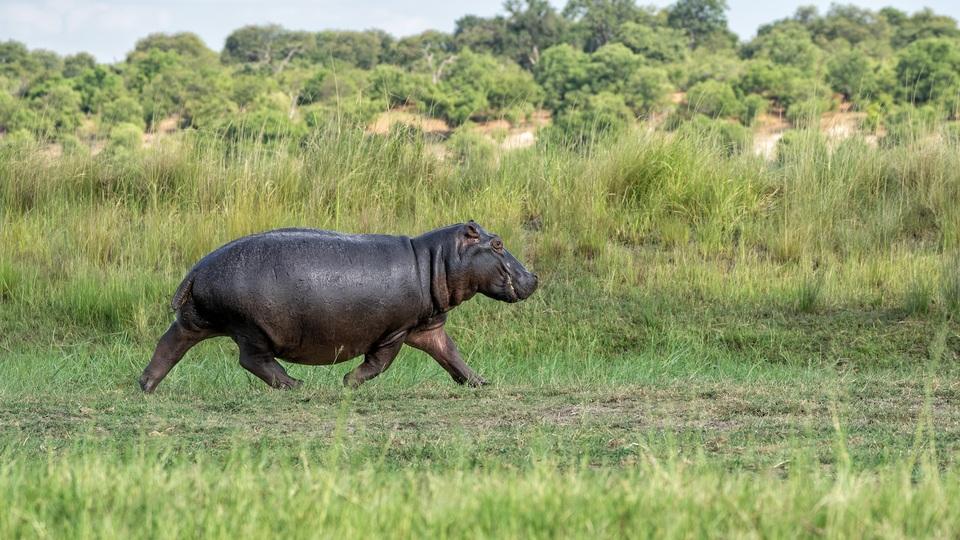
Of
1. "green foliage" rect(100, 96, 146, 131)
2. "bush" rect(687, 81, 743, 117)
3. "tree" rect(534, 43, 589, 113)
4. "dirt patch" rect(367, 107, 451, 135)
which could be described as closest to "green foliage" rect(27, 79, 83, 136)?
"green foliage" rect(100, 96, 146, 131)

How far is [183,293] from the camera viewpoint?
6055mm

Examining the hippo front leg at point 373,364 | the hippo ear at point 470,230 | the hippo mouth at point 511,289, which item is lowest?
the hippo front leg at point 373,364

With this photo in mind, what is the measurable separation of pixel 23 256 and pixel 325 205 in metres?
2.50

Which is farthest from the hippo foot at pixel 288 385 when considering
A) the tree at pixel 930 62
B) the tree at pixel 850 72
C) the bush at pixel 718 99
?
the tree at pixel 930 62

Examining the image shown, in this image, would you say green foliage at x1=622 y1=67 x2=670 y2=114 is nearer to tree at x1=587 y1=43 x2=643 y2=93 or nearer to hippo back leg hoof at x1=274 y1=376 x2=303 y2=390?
tree at x1=587 y1=43 x2=643 y2=93

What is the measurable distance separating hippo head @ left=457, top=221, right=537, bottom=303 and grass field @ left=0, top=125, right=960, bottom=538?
0.51 m

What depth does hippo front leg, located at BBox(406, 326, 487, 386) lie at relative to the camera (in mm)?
6574

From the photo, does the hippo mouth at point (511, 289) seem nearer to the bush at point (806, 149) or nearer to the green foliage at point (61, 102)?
the bush at point (806, 149)

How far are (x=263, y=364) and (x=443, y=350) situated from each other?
926 millimetres

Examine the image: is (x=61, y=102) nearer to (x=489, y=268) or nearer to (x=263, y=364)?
(x=263, y=364)

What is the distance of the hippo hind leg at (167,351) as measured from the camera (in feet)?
20.7

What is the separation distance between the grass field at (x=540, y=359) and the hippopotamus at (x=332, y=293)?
11.1 inches

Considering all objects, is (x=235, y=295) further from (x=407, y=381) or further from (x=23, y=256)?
(x=23, y=256)

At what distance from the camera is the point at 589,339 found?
936 centimetres
